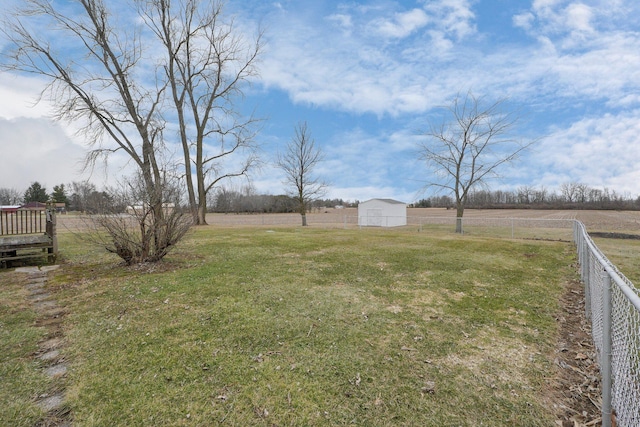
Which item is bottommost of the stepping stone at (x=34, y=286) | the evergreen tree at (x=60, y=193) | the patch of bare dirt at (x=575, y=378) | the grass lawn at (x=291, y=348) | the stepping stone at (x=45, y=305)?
the patch of bare dirt at (x=575, y=378)

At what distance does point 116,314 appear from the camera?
390 centimetres

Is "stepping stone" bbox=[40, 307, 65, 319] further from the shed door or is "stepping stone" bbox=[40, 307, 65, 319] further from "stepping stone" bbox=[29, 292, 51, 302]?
the shed door

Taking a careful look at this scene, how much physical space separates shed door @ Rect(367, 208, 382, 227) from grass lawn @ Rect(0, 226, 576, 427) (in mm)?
21132

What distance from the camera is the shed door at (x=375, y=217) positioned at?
27500 millimetres

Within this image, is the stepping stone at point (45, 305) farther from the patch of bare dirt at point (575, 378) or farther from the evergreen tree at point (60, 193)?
the evergreen tree at point (60, 193)

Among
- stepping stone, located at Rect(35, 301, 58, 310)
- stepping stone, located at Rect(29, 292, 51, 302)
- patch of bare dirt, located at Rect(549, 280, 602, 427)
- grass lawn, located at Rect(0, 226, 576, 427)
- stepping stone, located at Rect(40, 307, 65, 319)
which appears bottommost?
patch of bare dirt, located at Rect(549, 280, 602, 427)

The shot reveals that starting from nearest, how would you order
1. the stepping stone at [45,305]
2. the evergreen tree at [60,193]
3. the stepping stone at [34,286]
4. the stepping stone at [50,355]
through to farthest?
the stepping stone at [50,355], the stepping stone at [45,305], the stepping stone at [34,286], the evergreen tree at [60,193]

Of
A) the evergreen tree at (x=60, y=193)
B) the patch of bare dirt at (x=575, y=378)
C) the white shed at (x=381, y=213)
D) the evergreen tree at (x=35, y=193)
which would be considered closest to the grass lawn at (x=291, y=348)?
the patch of bare dirt at (x=575, y=378)

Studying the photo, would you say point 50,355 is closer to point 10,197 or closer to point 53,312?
point 53,312

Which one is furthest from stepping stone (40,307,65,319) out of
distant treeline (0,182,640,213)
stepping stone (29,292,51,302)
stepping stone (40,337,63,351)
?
distant treeline (0,182,640,213)

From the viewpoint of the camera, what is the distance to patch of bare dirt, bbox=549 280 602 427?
226cm

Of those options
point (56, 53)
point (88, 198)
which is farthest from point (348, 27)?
point (56, 53)

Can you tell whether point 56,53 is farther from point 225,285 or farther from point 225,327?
point 225,327

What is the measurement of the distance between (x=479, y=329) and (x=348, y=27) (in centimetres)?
1114
